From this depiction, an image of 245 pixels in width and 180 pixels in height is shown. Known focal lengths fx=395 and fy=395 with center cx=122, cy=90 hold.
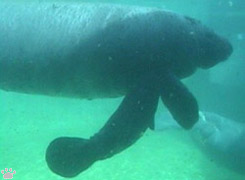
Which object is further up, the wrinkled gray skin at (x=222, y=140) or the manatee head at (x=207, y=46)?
the manatee head at (x=207, y=46)

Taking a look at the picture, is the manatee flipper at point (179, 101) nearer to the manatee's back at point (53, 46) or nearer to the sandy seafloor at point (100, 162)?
the manatee's back at point (53, 46)

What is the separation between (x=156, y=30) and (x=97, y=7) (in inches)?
28.6

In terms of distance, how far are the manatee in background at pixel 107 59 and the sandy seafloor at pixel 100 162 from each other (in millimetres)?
6941

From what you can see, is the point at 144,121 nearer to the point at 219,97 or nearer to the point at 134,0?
the point at 219,97

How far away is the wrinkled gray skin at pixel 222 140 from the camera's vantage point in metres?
12.7

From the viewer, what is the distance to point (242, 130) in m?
13.8

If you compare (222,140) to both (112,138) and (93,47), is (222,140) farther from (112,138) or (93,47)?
(112,138)

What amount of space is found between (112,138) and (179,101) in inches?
30.2

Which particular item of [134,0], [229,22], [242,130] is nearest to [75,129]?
[242,130]

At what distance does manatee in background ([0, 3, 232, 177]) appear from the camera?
3568 millimetres

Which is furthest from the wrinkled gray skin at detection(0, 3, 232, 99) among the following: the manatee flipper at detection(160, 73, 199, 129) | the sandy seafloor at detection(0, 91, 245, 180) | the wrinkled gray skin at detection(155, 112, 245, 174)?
the wrinkled gray skin at detection(155, 112, 245, 174)

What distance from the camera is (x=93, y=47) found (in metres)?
3.86

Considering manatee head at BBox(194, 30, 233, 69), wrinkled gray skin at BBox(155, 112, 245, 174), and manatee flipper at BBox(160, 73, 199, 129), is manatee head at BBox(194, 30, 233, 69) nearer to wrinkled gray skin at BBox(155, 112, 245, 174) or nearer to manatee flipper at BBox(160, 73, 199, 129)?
manatee flipper at BBox(160, 73, 199, 129)

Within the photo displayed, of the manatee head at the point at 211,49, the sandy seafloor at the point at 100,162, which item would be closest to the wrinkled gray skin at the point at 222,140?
the sandy seafloor at the point at 100,162
